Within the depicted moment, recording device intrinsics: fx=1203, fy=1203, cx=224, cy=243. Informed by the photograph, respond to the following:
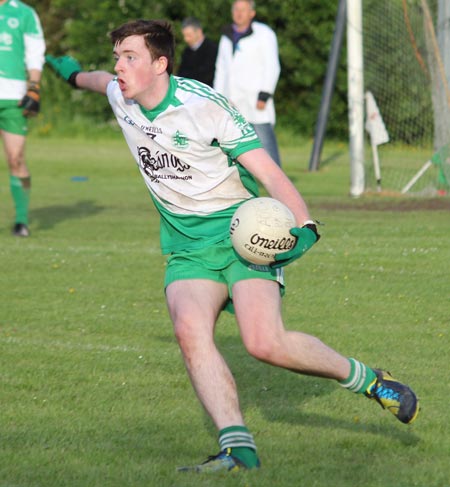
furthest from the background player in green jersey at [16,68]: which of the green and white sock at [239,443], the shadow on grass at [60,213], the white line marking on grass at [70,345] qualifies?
the green and white sock at [239,443]

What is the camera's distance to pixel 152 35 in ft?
18.1

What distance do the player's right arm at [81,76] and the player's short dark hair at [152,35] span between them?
67 cm

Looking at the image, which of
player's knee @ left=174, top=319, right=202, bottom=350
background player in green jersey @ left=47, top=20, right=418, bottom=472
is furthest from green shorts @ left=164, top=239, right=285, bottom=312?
player's knee @ left=174, top=319, right=202, bottom=350

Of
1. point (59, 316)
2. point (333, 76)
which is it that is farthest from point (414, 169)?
point (59, 316)

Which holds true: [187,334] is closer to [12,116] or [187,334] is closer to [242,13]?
[12,116]

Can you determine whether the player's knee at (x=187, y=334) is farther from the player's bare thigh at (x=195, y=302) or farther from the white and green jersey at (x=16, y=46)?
the white and green jersey at (x=16, y=46)

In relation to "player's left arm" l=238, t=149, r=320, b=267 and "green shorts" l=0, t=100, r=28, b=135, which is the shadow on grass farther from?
"player's left arm" l=238, t=149, r=320, b=267

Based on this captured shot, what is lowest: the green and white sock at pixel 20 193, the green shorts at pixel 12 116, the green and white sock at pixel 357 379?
the green and white sock at pixel 20 193

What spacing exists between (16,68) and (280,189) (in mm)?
7780

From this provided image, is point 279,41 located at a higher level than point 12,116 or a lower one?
lower

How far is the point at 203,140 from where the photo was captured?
536cm

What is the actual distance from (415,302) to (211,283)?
3.99 meters

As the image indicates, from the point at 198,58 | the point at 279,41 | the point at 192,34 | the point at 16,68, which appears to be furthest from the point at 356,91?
the point at 279,41

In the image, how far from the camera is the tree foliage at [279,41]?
90.5 ft
